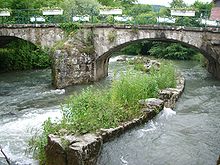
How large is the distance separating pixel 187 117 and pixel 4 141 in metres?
7.53

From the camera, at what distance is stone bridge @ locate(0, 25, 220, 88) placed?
21.7 meters

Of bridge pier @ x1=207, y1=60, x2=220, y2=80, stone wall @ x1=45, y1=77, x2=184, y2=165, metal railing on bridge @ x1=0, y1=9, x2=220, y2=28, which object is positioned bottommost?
bridge pier @ x1=207, y1=60, x2=220, y2=80

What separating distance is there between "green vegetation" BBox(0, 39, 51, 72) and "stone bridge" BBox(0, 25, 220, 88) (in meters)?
5.53

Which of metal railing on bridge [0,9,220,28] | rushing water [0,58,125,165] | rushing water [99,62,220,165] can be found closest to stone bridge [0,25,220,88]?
metal railing on bridge [0,9,220,28]

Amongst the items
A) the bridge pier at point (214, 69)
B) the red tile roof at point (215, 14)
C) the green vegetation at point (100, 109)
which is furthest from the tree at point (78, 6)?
the green vegetation at point (100, 109)

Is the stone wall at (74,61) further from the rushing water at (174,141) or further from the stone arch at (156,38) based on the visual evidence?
the rushing water at (174,141)

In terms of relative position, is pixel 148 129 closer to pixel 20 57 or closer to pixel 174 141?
pixel 174 141

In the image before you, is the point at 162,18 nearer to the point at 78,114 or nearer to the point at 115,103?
the point at 115,103

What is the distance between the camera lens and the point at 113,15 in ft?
77.9

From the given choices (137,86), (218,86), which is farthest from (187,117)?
(218,86)

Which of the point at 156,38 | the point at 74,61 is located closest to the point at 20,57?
the point at 74,61

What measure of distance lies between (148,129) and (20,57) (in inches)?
829

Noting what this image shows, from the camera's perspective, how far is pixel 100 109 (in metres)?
11.5

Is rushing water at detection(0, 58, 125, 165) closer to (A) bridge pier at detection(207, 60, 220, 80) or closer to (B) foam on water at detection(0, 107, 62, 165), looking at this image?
(B) foam on water at detection(0, 107, 62, 165)
